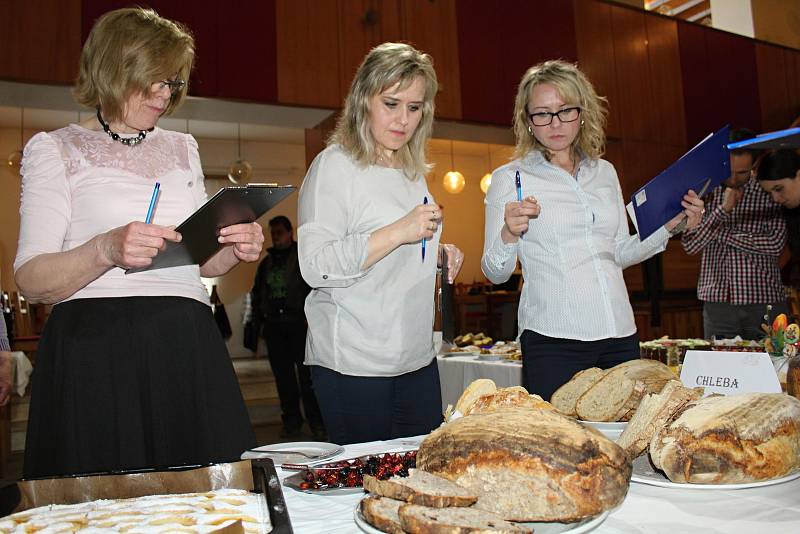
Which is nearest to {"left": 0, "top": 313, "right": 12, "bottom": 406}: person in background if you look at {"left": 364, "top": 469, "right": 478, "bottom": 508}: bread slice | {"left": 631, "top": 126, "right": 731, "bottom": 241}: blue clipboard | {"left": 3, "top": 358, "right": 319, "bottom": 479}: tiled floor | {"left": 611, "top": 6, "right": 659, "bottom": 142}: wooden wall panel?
{"left": 364, "top": 469, "right": 478, "bottom": 508}: bread slice

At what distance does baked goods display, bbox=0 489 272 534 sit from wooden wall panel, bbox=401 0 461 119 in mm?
6478

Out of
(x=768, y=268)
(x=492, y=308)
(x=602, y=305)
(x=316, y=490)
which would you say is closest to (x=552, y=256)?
(x=602, y=305)

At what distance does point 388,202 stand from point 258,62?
4935 millimetres

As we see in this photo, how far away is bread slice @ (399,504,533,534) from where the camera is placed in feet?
1.84

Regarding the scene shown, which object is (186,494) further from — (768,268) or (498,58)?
(498,58)

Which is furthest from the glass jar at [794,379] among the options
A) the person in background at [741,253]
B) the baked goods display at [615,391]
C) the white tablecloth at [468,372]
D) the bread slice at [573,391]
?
the person in background at [741,253]

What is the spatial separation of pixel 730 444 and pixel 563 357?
3.31ft

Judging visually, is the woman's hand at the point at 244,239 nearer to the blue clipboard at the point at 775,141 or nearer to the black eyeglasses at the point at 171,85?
the black eyeglasses at the point at 171,85

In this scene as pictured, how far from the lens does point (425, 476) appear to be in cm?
69

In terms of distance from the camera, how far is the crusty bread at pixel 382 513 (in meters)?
0.62

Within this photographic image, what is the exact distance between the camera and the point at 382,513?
63 centimetres

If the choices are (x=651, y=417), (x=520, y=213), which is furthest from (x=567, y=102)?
(x=651, y=417)

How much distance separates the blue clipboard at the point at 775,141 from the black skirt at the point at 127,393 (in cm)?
103

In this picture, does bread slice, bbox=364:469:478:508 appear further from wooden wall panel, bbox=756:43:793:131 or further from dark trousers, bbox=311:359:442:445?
Result: wooden wall panel, bbox=756:43:793:131
